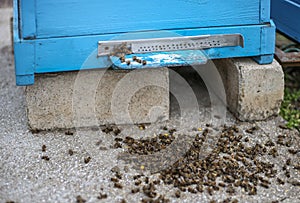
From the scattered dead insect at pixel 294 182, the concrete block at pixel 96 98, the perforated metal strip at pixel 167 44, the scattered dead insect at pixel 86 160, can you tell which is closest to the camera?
the scattered dead insect at pixel 294 182

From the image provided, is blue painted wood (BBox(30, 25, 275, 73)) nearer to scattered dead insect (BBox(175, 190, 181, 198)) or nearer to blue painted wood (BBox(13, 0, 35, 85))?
blue painted wood (BBox(13, 0, 35, 85))

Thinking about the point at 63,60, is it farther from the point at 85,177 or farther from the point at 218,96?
the point at 218,96

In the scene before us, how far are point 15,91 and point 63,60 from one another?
1.15 meters

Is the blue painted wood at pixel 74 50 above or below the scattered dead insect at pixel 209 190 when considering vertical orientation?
above

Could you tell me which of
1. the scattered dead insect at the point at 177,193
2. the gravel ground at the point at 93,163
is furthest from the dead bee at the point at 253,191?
the scattered dead insect at the point at 177,193

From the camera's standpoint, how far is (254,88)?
11.2ft

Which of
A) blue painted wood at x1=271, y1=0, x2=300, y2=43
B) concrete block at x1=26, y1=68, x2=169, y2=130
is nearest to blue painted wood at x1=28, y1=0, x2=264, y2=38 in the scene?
concrete block at x1=26, y1=68, x2=169, y2=130

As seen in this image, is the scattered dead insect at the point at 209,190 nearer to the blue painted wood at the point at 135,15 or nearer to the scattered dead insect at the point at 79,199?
the scattered dead insect at the point at 79,199

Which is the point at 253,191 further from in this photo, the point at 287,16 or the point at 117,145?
the point at 287,16

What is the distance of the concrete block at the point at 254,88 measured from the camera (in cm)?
340

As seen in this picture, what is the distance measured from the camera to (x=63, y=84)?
322cm

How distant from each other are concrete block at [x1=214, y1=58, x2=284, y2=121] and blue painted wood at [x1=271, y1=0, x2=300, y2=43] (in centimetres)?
55

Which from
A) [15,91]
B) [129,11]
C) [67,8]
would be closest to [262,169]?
[129,11]

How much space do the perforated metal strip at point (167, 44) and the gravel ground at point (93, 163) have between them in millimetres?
579
